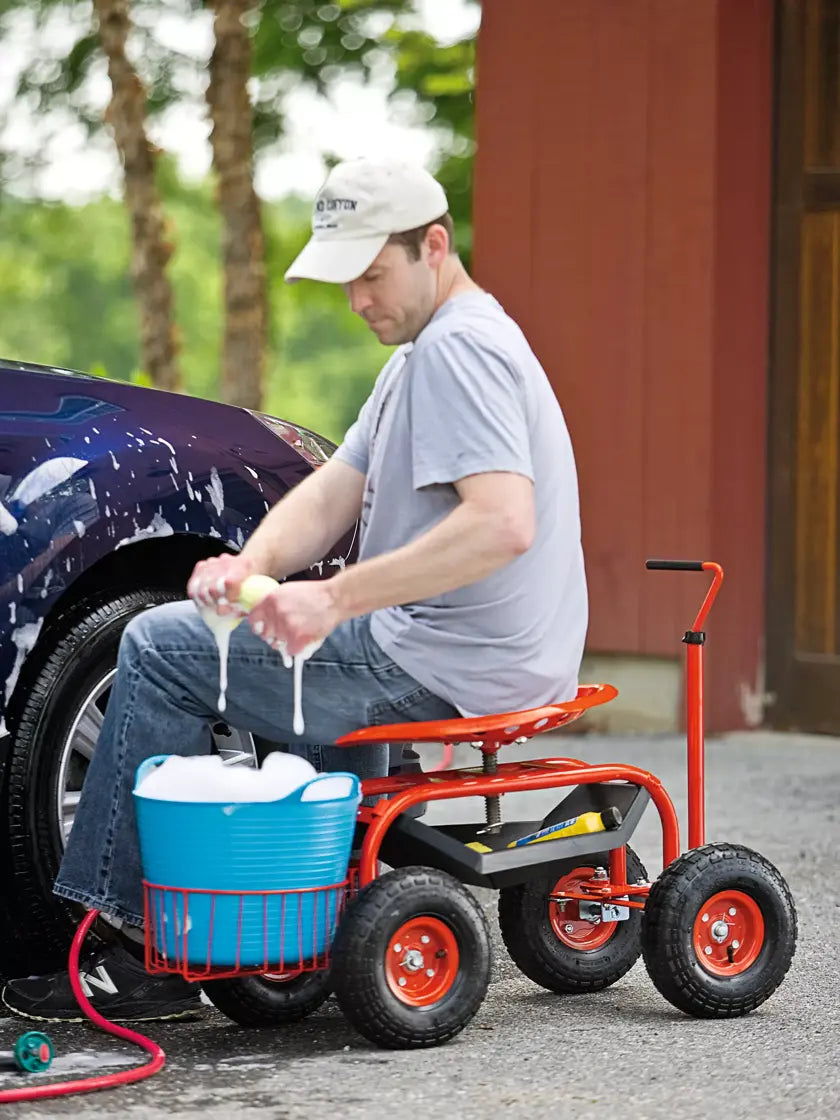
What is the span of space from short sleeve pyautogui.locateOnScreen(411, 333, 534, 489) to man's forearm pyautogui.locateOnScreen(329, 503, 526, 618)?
0.09m

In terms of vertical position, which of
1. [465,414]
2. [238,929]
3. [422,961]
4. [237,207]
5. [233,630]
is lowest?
[422,961]

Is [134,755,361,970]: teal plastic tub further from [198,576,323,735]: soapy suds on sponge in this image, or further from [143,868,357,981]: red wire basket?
[198,576,323,735]: soapy suds on sponge

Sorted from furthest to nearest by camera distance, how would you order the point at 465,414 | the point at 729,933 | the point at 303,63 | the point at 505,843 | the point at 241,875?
the point at 303,63 < the point at 729,933 < the point at 505,843 < the point at 465,414 < the point at 241,875

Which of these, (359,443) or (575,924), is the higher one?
(359,443)

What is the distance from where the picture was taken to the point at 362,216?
3.50 meters

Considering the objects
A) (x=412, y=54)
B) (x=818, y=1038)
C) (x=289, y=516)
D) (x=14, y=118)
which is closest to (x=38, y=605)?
(x=289, y=516)

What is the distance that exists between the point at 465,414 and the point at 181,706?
764mm

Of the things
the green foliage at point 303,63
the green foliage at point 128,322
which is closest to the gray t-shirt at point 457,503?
the green foliage at point 303,63

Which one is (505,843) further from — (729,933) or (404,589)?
(404,589)

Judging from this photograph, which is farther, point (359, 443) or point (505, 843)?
point (359, 443)

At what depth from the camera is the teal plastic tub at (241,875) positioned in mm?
3330

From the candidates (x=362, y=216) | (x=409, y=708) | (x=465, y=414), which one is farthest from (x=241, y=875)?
(x=362, y=216)

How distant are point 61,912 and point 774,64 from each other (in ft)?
18.5

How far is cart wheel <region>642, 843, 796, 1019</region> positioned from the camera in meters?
3.71
